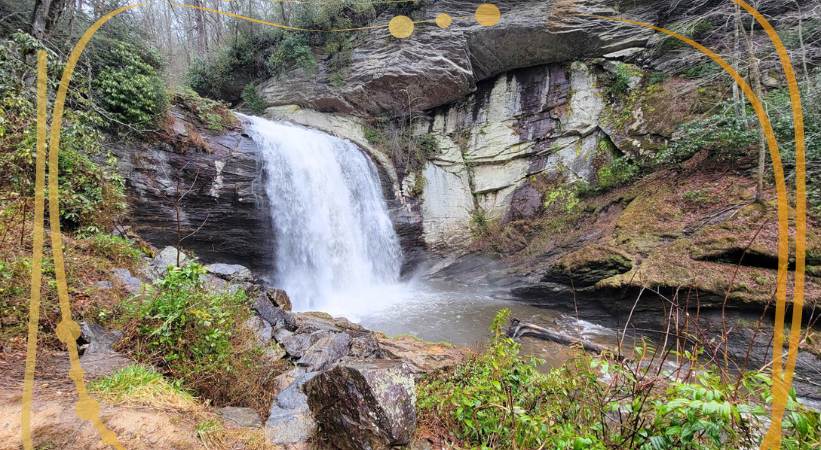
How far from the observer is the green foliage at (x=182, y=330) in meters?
2.69

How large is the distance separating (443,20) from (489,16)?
155cm

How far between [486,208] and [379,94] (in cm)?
607

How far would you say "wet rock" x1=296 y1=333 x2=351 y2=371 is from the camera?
12.5 feet

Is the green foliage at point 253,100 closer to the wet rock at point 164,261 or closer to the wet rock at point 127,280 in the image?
the wet rock at point 164,261

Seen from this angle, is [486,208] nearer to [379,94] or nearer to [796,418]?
[379,94]

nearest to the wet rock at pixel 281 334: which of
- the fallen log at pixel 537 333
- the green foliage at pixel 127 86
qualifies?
the fallen log at pixel 537 333

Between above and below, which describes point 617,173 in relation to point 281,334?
above

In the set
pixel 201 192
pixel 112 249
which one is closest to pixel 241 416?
pixel 112 249

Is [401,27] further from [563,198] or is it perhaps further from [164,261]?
[164,261]

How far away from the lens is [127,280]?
12.9 ft

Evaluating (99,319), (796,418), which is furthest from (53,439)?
(796,418)

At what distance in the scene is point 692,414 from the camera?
3.93ft

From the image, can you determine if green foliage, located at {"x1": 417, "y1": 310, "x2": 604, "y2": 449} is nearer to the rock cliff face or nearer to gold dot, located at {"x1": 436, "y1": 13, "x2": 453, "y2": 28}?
the rock cliff face

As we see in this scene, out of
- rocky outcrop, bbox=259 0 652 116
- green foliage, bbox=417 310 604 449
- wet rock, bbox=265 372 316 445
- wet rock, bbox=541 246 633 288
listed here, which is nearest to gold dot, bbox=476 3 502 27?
rocky outcrop, bbox=259 0 652 116
